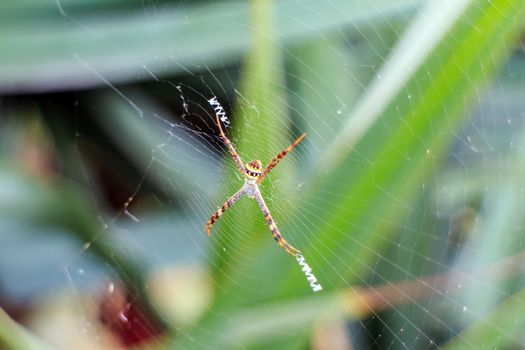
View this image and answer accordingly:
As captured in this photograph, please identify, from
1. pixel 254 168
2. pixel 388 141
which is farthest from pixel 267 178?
pixel 388 141

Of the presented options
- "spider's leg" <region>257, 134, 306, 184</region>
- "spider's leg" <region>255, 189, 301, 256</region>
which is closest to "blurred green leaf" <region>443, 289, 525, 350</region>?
"spider's leg" <region>255, 189, 301, 256</region>

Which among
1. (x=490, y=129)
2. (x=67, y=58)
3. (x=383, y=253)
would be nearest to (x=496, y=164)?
(x=490, y=129)

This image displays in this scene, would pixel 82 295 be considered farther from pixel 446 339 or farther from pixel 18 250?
pixel 446 339

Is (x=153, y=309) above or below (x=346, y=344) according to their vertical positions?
above

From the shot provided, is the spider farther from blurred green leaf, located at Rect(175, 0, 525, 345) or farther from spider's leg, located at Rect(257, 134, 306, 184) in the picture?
blurred green leaf, located at Rect(175, 0, 525, 345)

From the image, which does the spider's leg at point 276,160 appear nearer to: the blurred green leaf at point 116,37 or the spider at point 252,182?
the spider at point 252,182

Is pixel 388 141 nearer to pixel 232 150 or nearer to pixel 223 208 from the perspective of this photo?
pixel 232 150
